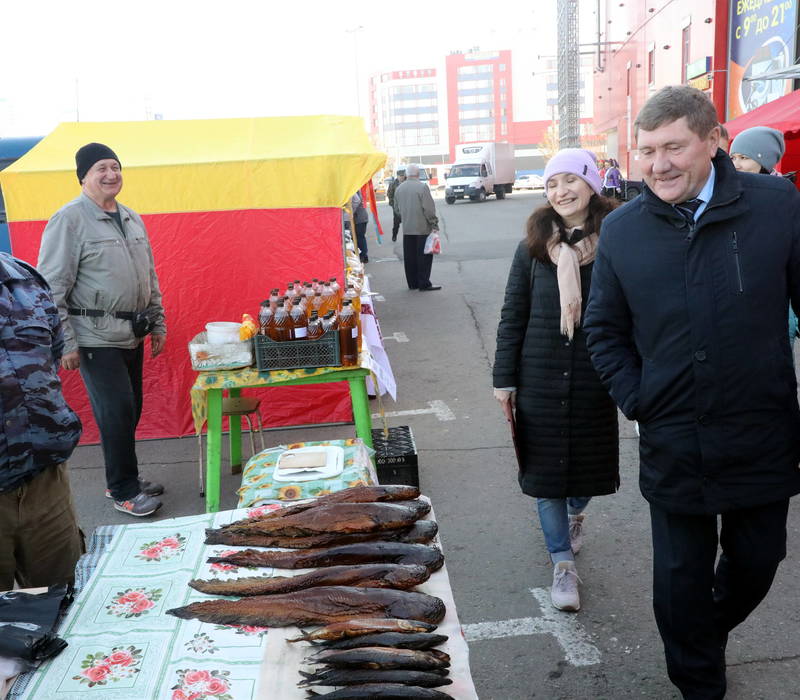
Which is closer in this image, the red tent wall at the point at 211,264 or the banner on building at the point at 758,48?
the red tent wall at the point at 211,264

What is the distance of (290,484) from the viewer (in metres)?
2.98

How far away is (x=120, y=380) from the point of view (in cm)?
479

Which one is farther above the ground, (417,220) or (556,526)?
(417,220)

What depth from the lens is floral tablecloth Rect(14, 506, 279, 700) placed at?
1.86 m

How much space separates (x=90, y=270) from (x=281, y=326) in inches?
49.0

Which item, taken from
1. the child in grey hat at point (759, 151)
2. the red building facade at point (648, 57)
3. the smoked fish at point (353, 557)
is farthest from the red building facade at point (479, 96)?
the smoked fish at point (353, 557)

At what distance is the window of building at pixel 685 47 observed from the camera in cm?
2088

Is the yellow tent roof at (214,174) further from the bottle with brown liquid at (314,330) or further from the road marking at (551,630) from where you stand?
the road marking at (551,630)

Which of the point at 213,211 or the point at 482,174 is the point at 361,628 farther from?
the point at 482,174

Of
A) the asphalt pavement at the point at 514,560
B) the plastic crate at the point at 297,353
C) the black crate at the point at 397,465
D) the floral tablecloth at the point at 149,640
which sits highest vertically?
the plastic crate at the point at 297,353

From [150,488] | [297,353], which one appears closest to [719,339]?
[297,353]

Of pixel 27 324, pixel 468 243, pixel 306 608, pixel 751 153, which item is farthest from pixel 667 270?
pixel 468 243

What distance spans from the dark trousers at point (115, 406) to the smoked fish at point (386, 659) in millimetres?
3272

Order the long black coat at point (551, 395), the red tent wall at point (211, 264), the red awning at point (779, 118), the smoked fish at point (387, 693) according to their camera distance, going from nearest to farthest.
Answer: the smoked fish at point (387, 693), the long black coat at point (551, 395), the red tent wall at point (211, 264), the red awning at point (779, 118)
